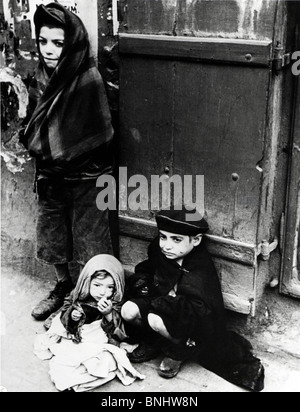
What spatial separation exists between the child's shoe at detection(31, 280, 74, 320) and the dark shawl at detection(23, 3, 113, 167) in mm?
970

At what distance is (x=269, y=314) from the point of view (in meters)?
4.11

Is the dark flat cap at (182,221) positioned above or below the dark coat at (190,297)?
above

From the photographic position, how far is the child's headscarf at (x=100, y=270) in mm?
3955

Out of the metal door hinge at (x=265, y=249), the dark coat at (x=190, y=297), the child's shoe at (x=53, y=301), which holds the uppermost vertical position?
the metal door hinge at (x=265, y=249)

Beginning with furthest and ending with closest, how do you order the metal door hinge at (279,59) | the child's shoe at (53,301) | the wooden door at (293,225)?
the child's shoe at (53,301)
the wooden door at (293,225)
the metal door hinge at (279,59)

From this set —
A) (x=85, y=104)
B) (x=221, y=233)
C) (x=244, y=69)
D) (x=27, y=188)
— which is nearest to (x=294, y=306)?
(x=221, y=233)

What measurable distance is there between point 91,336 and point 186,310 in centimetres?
65

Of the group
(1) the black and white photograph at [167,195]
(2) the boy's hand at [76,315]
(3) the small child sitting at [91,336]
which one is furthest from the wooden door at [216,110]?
(2) the boy's hand at [76,315]

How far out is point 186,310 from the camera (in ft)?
12.2

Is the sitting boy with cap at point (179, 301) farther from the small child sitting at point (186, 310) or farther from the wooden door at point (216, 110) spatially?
the wooden door at point (216, 110)

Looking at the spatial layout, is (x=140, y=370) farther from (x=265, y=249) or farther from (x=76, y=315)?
(x=265, y=249)

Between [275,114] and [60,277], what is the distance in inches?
72.2

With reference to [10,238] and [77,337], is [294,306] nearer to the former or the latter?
[77,337]

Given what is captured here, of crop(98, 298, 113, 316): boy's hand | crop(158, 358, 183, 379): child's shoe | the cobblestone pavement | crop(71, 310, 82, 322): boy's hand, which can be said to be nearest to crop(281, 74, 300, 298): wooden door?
the cobblestone pavement
